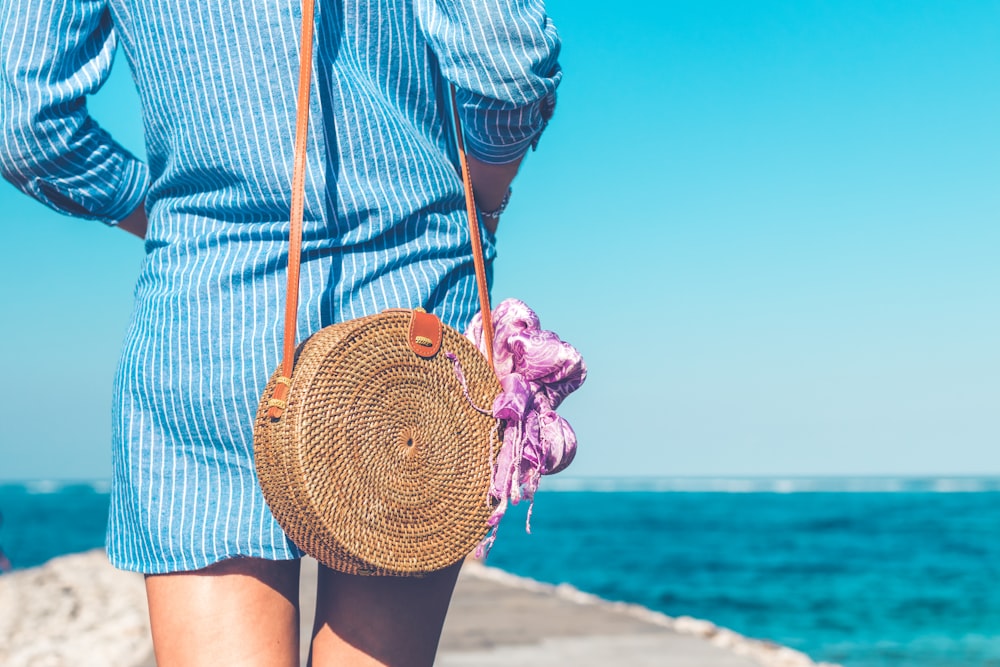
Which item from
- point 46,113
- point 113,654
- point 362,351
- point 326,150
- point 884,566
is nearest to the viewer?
point 362,351

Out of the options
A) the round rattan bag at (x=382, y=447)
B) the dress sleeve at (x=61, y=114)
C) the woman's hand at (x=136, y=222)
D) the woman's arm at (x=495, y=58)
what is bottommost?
the round rattan bag at (x=382, y=447)

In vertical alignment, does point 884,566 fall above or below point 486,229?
above

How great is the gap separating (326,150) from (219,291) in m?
0.22

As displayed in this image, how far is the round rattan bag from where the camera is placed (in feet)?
3.71

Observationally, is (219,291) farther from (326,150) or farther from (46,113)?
(46,113)

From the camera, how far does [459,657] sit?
525cm

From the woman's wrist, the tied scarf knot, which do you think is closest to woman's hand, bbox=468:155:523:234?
the woman's wrist

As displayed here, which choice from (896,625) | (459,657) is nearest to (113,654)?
(459,657)

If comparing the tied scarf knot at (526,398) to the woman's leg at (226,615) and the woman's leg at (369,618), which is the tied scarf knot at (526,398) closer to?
the woman's leg at (369,618)

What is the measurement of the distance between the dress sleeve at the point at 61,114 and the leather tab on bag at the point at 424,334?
56cm

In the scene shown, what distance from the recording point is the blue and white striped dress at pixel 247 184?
1.23 metres

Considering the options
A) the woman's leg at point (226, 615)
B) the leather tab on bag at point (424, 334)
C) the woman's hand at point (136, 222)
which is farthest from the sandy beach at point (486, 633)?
the leather tab on bag at point (424, 334)

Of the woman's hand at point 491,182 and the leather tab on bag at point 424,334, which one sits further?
the woman's hand at point 491,182

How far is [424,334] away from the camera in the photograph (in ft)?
4.05
